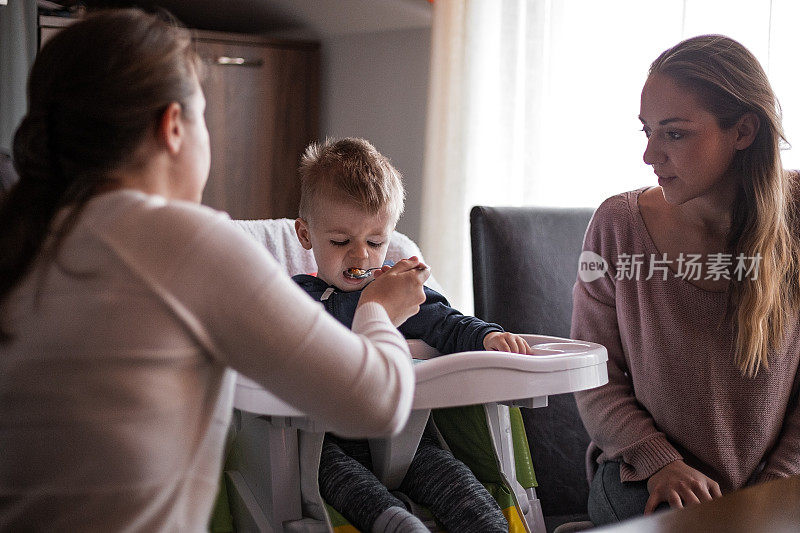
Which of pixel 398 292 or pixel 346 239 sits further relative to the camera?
pixel 346 239

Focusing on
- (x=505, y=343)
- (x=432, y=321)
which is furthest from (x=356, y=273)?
(x=505, y=343)

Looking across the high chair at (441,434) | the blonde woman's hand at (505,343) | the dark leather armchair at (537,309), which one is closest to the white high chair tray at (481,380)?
the high chair at (441,434)

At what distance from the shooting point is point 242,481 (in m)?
1.30

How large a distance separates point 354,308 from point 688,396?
22.1 inches

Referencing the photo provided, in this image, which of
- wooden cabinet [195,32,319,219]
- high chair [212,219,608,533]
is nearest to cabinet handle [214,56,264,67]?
wooden cabinet [195,32,319,219]

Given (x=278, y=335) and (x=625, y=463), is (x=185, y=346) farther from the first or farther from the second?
(x=625, y=463)

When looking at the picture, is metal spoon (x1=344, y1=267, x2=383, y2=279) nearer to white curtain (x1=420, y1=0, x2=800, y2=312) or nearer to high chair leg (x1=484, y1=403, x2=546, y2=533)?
high chair leg (x1=484, y1=403, x2=546, y2=533)

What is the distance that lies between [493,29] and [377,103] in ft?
2.17

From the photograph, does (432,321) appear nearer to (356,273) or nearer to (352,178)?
(356,273)

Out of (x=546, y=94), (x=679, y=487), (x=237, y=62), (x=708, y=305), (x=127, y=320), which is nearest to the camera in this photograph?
(x=127, y=320)

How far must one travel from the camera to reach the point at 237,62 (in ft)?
9.71

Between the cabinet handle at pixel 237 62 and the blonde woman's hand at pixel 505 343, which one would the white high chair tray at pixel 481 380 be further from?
the cabinet handle at pixel 237 62

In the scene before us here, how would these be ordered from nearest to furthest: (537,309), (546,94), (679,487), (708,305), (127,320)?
(127,320) → (679,487) → (708,305) → (537,309) → (546,94)

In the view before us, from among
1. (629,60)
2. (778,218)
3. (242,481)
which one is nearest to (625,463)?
(778,218)
